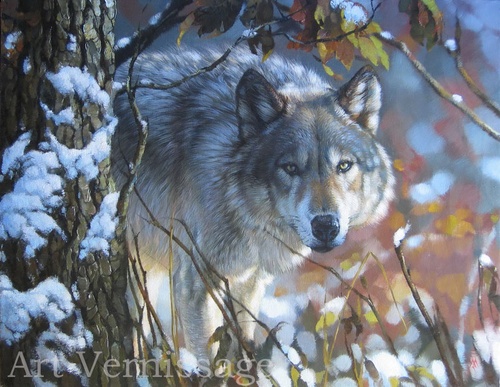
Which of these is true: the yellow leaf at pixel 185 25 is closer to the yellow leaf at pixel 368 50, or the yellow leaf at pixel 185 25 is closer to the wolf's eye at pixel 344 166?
the yellow leaf at pixel 368 50

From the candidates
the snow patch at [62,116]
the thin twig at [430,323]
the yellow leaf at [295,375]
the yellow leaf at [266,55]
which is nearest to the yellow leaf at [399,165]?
the thin twig at [430,323]

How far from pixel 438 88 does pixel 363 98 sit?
12.4 inches

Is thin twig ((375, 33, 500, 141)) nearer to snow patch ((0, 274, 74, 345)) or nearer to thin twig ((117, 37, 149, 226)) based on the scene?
thin twig ((117, 37, 149, 226))

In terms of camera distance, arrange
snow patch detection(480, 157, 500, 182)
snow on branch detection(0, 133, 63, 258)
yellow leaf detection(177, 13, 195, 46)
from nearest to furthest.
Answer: snow on branch detection(0, 133, 63, 258), yellow leaf detection(177, 13, 195, 46), snow patch detection(480, 157, 500, 182)

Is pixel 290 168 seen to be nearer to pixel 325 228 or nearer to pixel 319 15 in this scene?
pixel 325 228

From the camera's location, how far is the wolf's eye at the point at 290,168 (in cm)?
184

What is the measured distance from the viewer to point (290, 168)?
72.6 inches

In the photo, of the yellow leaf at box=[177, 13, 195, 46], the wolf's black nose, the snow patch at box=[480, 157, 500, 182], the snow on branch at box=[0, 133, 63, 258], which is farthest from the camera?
the snow patch at box=[480, 157, 500, 182]

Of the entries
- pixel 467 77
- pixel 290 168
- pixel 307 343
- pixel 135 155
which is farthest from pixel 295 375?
pixel 467 77

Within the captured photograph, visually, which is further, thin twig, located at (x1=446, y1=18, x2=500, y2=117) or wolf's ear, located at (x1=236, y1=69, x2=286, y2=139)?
thin twig, located at (x1=446, y1=18, x2=500, y2=117)

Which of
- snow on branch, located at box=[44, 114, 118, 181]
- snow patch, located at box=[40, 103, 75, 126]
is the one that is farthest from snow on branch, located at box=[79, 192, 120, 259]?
snow patch, located at box=[40, 103, 75, 126]

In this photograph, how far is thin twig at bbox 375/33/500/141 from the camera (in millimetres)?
1951

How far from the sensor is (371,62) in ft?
6.34

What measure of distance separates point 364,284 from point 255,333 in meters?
0.45
